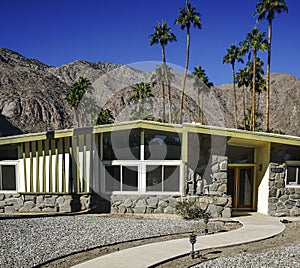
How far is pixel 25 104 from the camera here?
7369 cm

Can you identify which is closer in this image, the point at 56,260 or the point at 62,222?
the point at 56,260

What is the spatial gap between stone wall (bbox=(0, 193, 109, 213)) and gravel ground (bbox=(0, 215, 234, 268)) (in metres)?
1.00

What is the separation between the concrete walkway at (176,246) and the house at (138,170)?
173 centimetres

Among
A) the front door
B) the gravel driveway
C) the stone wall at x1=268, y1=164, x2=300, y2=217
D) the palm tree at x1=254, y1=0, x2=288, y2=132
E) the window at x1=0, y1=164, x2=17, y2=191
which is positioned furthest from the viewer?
the palm tree at x1=254, y1=0, x2=288, y2=132

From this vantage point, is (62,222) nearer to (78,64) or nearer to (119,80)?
(119,80)

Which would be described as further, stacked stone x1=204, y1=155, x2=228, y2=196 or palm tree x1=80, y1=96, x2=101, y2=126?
palm tree x1=80, y1=96, x2=101, y2=126

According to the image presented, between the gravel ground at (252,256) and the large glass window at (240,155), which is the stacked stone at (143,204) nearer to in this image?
the large glass window at (240,155)

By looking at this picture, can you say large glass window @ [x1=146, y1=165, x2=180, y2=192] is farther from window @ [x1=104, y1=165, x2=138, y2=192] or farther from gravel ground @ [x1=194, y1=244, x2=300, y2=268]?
gravel ground @ [x1=194, y1=244, x2=300, y2=268]

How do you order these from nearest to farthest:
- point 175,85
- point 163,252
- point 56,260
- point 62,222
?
point 56,260, point 163,252, point 62,222, point 175,85

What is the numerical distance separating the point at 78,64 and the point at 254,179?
Result: 410 ft

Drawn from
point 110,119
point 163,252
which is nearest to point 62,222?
point 163,252

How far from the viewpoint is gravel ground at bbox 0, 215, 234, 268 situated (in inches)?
245

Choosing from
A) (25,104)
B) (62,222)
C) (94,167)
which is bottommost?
(62,222)

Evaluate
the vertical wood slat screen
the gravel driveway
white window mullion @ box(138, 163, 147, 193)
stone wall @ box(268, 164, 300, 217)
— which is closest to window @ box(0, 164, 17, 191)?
the vertical wood slat screen
